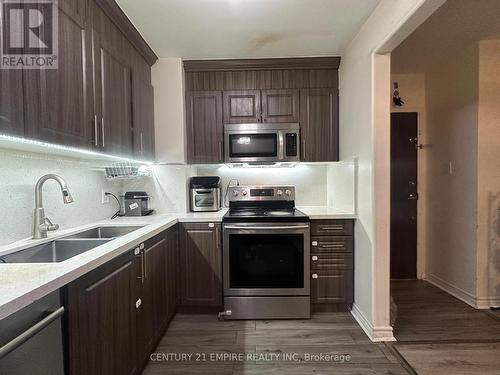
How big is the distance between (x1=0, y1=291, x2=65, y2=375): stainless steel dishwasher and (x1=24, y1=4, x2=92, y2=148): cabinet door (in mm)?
724

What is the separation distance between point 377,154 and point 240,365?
1.72 m

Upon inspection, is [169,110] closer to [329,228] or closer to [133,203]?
[133,203]

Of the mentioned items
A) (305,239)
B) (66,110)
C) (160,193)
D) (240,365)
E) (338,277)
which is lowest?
(240,365)

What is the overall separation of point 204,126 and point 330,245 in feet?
5.47

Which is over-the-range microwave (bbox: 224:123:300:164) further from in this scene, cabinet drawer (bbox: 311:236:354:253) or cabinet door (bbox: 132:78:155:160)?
cabinet drawer (bbox: 311:236:354:253)

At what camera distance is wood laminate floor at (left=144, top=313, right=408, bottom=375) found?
1789 millimetres

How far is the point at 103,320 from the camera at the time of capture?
1.25 m

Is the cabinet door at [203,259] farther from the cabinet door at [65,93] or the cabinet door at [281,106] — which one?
the cabinet door at [281,106]

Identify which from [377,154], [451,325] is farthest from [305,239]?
[451,325]

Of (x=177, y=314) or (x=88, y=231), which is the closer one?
(x=88, y=231)

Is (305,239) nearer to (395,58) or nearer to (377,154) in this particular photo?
(377,154)

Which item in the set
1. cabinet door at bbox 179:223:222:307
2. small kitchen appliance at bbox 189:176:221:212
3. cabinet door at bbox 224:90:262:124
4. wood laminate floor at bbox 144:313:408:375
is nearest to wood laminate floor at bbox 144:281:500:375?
wood laminate floor at bbox 144:313:408:375

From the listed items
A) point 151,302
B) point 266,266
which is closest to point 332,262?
point 266,266

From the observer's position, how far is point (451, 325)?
226 cm
